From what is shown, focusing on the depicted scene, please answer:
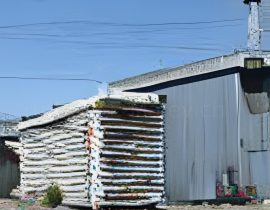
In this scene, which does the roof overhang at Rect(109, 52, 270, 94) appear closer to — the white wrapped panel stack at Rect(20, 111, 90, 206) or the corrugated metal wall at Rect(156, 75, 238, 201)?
Answer: the corrugated metal wall at Rect(156, 75, 238, 201)

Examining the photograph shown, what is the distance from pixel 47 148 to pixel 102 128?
3157mm

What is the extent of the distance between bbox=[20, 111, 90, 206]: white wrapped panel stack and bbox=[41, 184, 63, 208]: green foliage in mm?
165

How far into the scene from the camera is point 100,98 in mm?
17344

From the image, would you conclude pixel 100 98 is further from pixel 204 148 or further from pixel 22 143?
pixel 204 148

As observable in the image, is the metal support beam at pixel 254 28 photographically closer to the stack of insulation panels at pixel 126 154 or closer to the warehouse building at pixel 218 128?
the warehouse building at pixel 218 128

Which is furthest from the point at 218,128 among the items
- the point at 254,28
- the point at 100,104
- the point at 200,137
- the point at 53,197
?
the point at 100,104

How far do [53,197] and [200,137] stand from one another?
12.9m

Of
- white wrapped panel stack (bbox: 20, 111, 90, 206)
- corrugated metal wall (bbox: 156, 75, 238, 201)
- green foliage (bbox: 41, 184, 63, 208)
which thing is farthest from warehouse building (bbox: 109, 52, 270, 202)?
green foliage (bbox: 41, 184, 63, 208)

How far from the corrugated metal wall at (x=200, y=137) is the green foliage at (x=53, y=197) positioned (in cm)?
1201

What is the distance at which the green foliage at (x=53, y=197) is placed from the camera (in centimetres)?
1839

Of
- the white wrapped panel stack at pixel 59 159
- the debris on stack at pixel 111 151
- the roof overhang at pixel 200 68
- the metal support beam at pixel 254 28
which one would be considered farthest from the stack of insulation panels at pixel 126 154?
the metal support beam at pixel 254 28

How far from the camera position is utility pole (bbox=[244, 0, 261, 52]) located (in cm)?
3222

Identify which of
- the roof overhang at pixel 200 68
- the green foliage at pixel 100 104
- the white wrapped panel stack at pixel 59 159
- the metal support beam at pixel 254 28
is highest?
the metal support beam at pixel 254 28

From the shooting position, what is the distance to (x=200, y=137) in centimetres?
2970
